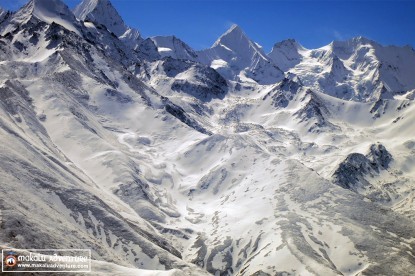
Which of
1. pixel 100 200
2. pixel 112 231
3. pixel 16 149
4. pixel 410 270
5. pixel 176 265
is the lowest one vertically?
pixel 410 270

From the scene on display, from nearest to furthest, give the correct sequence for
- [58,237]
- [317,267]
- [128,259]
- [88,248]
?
[58,237]
[88,248]
[128,259]
[317,267]

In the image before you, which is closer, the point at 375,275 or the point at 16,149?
the point at 16,149

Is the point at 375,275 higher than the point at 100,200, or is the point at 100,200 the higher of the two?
the point at 100,200

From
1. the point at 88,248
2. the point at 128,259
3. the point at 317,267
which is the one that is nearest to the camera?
the point at 88,248

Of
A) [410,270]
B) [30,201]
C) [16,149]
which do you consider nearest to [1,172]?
[30,201]

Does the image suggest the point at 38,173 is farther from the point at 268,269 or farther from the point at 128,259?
the point at 268,269

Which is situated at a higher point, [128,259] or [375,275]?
[128,259]

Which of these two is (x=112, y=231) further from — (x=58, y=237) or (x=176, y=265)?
(x=58, y=237)

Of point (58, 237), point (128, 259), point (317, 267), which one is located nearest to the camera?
point (58, 237)

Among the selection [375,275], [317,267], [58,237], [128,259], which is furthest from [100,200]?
[375,275]
